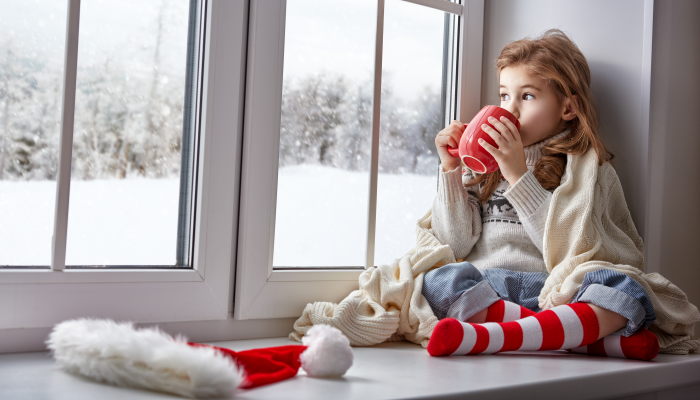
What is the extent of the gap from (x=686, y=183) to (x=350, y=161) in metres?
0.70

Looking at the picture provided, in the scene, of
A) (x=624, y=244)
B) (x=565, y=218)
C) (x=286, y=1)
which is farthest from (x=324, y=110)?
(x=624, y=244)

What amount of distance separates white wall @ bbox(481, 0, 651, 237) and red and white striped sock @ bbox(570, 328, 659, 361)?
27 cm

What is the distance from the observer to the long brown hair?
45.2 inches

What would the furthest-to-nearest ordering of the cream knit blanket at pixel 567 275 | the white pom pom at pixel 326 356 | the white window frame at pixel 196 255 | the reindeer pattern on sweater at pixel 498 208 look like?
the reindeer pattern on sweater at pixel 498 208
the cream knit blanket at pixel 567 275
the white window frame at pixel 196 255
the white pom pom at pixel 326 356

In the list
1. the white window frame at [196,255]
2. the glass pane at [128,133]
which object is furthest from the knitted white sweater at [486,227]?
the glass pane at [128,133]

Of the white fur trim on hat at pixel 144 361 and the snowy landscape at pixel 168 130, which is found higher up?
the snowy landscape at pixel 168 130

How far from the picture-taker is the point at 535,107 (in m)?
1.20

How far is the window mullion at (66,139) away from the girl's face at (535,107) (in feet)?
2.72

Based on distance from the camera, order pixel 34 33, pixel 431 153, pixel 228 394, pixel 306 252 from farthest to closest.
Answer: pixel 431 153 < pixel 306 252 < pixel 34 33 < pixel 228 394

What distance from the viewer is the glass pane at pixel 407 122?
1268mm

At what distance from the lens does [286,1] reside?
1107 millimetres

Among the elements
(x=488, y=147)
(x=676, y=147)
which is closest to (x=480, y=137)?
(x=488, y=147)

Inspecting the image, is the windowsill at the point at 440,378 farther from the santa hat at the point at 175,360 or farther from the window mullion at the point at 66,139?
the window mullion at the point at 66,139

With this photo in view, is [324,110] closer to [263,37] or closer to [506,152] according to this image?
[263,37]
